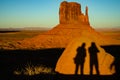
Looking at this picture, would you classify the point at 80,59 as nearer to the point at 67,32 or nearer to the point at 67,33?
the point at 67,33

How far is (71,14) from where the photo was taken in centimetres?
8475

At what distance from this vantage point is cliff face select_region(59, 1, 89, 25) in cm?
8306

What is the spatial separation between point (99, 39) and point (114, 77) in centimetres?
5649

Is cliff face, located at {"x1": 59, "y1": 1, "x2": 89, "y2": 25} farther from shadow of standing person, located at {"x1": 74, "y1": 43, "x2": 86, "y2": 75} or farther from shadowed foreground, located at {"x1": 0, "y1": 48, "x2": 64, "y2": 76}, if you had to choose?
shadow of standing person, located at {"x1": 74, "y1": 43, "x2": 86, "y2": 75}

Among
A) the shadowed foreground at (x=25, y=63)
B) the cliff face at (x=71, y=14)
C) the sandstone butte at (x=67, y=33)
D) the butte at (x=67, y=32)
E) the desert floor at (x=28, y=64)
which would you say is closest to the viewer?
the shadowed foreground at (x=25, y=63)

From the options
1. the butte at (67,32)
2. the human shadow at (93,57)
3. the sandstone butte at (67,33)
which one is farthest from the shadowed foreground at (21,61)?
the butte at (67,32)

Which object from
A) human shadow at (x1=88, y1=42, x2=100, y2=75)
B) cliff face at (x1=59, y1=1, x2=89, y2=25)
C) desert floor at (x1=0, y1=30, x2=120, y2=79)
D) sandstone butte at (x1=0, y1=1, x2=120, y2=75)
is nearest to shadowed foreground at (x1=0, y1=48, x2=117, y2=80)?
desert floor at (x1=0, y1=30, x2=120, y2=79)

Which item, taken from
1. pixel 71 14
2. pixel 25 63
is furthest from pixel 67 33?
pixel 25 63

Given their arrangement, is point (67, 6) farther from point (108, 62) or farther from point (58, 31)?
point (108, 62)

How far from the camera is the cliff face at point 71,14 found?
83.1 metres

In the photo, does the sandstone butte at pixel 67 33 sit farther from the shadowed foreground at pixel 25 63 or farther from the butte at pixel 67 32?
the shadowed foreground at pixel 25 63

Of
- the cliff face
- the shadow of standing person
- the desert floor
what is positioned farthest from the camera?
the cliff face

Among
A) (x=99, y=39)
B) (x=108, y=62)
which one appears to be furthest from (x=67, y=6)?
(x=108, y=62)

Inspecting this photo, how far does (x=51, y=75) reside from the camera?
39.2 feet
